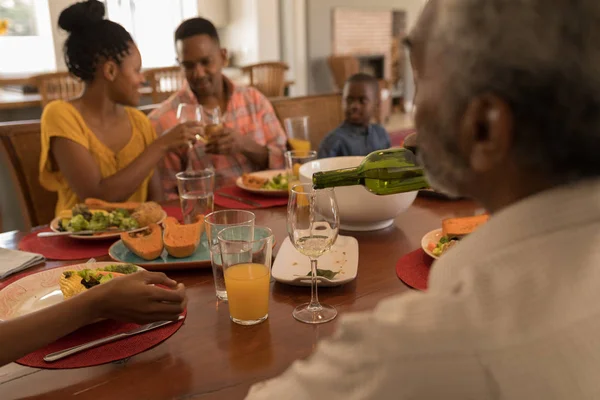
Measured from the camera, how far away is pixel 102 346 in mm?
863

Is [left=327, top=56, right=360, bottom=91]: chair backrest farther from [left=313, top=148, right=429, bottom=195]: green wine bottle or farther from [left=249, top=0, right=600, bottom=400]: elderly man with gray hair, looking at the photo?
[left=249, top=0, right=600, bottom=400]: elderly man with gray hair

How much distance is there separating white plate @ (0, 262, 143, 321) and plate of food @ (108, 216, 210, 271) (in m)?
0.10

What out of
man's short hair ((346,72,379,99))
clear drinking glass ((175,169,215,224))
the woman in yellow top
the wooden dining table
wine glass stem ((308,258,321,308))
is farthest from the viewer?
man's short hair ((346,72,379,99))

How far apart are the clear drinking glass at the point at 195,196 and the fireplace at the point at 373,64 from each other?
256 inches

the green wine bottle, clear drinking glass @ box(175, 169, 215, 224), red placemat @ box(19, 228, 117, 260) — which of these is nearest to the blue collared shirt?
clear drinking glass @ box(175, 169, 215, 224)

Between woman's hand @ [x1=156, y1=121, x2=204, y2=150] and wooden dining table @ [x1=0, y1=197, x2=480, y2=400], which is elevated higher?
woman's hand @ [x1=156, y1=121, x2=204, y2=150]

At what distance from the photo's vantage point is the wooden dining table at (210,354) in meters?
0.77

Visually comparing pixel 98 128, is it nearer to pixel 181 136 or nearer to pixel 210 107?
pixel 181 136

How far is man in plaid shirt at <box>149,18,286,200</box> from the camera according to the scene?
2.27 metres

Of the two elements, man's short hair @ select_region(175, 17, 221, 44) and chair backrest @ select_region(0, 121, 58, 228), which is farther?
man's short hair @ select_region(175, 17, 221, 44)

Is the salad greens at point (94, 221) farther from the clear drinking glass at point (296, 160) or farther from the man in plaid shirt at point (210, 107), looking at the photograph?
the man in plaid shirt at point (210, 107)

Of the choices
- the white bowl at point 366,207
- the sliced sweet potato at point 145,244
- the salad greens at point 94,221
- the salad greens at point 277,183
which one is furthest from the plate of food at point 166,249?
the salad greens at point 277,183

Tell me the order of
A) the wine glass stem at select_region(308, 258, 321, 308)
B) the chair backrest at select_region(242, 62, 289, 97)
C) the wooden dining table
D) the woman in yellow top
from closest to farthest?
the wooden dining table
the wine glass stem at select_region(308, 258, 321, 308)
the woman in yellow top
the chair backrest at select_region(242, 62, 289, 97)

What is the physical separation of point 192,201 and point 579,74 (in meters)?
1.09
